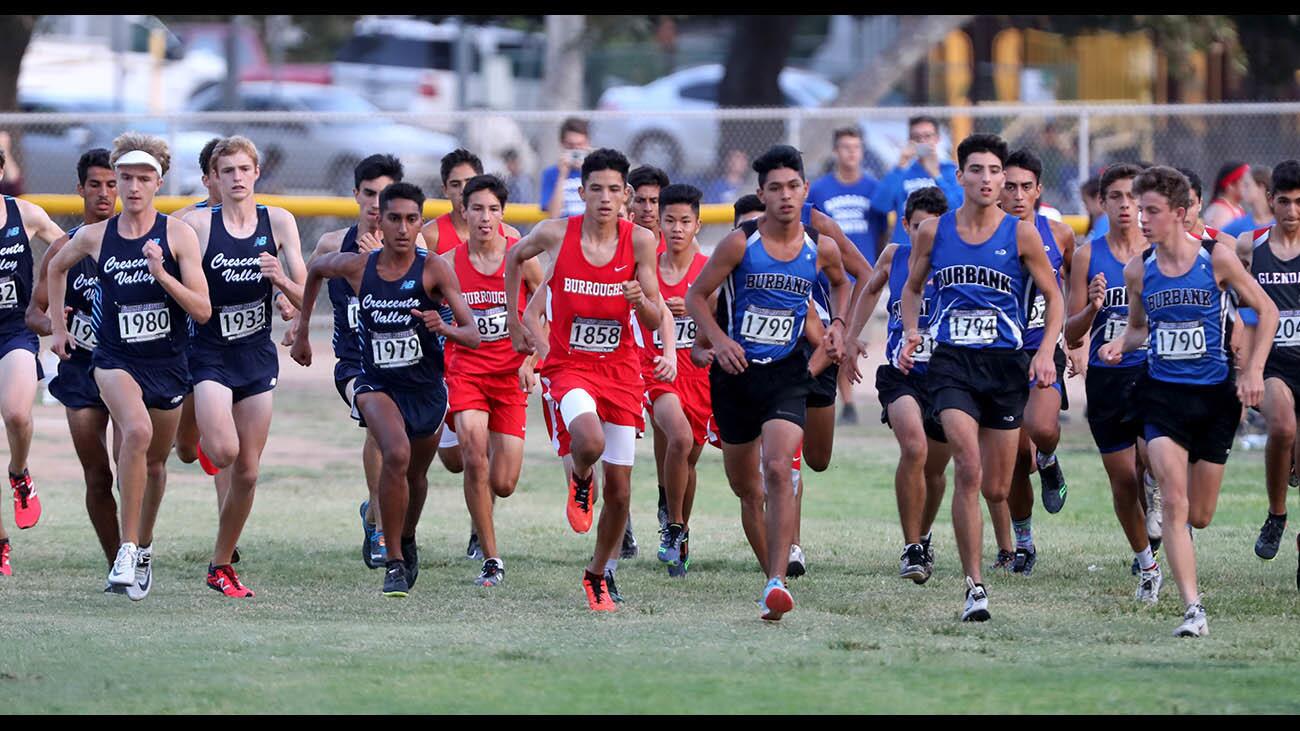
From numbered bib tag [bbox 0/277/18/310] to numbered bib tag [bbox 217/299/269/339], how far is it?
1.29 m

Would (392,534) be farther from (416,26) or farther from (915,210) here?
(416,26)

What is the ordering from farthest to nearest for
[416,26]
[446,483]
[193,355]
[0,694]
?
[416,26]
[446,483]
[193,355]
[0,694]

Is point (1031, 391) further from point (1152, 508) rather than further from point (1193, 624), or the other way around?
point (1193, 624)

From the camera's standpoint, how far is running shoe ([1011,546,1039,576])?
10.8 meters

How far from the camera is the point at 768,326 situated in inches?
378

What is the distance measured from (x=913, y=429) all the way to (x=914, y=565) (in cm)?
70

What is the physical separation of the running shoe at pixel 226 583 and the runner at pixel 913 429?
312 centimetres

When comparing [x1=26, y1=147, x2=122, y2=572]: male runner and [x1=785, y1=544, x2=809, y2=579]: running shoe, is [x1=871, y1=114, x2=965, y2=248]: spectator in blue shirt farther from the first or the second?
[x1=26, y1=147, x2=122, y2=572]: male runner

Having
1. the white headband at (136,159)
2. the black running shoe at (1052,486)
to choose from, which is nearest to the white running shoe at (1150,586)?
the black running shoe at (1052,486)

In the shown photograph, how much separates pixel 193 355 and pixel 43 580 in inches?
55.7

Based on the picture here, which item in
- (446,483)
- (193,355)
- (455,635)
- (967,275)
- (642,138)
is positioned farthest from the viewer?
(642,138)

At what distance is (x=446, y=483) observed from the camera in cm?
1509
